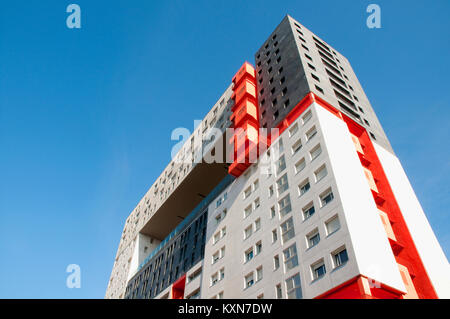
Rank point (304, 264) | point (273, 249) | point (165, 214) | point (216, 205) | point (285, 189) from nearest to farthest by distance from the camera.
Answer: point (304, 264), point (273, 249), point (285, 189), point (216, 205), point (165, 214)

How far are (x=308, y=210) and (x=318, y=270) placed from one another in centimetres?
510

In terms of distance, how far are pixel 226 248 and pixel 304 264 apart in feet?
38.2

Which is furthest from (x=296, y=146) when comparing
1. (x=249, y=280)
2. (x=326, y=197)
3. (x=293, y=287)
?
(x=293, y=287)

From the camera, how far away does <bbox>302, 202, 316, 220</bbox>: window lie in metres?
26.5

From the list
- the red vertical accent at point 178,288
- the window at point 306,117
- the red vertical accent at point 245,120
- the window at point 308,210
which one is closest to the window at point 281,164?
the window at point 306,117

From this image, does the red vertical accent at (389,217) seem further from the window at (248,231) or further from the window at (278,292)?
the window at (248,231)

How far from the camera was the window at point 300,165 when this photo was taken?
1196 inches

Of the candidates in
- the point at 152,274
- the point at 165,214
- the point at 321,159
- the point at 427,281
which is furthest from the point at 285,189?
the point at 165,214

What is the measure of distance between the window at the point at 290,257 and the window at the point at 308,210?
99.4 inches

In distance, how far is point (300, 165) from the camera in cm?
3086

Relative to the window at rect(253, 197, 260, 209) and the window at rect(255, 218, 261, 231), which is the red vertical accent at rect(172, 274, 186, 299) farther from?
the window at rect(255, 218, 261, 231)

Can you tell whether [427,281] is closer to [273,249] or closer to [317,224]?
[317,224]

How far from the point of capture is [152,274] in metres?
51.7

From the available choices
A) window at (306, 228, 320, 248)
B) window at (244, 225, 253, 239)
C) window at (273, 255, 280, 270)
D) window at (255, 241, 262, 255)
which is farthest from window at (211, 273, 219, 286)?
window at (306, 228, 320, 248)
